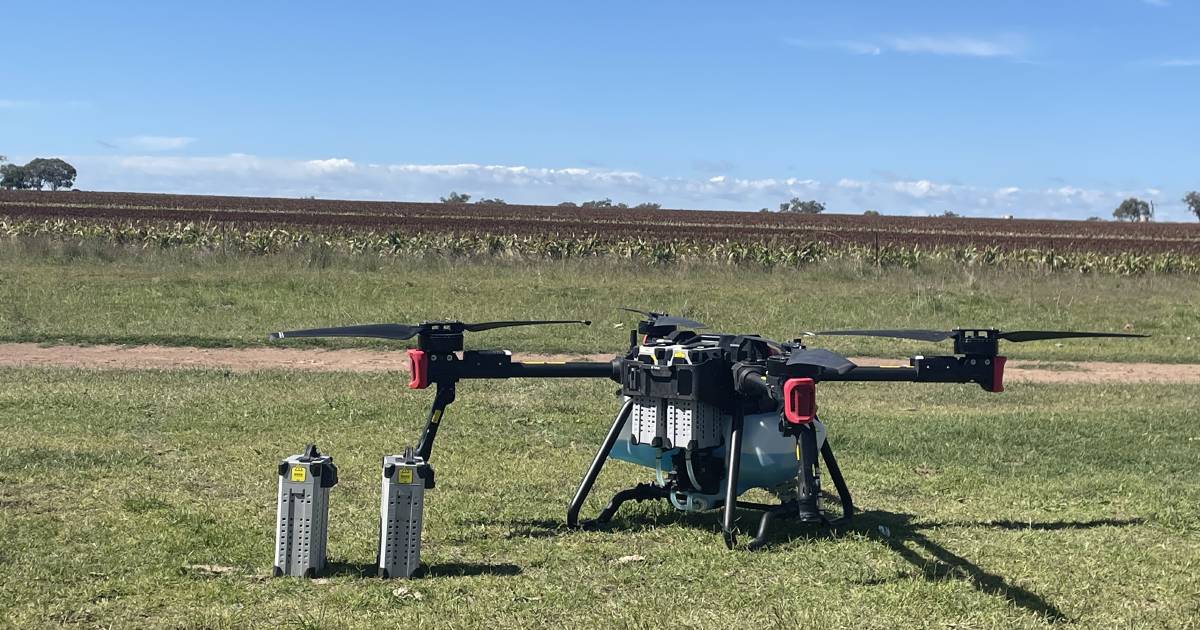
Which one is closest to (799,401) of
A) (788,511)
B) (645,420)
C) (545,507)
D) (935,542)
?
(645,420)

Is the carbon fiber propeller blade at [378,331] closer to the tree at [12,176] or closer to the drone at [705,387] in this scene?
the drone at [705,387]

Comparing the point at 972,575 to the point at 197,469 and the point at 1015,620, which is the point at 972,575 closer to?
the point at 1015,620

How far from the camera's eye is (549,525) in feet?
24.6

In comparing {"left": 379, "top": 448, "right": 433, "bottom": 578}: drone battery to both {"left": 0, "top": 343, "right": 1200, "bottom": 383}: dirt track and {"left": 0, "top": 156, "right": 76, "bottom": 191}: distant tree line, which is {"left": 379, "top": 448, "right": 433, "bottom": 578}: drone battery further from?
{"left": 0, "top": 156, "right": 76, "bottom": 191}: distant tree line

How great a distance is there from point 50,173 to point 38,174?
1117mm

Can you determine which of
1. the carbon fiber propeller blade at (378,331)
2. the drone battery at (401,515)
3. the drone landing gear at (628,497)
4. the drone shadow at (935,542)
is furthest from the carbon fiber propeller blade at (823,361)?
the carbon fiber propeller blade at (378,331)

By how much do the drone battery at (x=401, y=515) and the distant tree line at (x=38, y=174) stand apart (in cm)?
10906

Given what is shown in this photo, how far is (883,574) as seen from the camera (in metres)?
6.30

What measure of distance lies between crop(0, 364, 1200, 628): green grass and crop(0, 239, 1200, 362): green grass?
227 inches

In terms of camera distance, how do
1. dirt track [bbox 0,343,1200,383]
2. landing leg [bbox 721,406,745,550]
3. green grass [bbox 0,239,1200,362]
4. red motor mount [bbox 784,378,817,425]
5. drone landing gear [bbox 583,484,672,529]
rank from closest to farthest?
red motor mount [bbox 784,378,817,425] → landing leg [bbox 721,406,745,550] → drone landing gear [bbox 583,484,672,529] → dirt track [bbox 0,343,1200,383] → green grass [bbox 0,239,1200,362]

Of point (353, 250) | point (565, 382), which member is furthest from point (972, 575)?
point (353, 250)

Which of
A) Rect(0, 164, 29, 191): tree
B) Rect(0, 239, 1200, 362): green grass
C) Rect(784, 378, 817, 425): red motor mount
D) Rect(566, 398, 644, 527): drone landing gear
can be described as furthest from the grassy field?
Rect(0, 164, 29, 191): tree

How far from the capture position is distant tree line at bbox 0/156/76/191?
344 feet

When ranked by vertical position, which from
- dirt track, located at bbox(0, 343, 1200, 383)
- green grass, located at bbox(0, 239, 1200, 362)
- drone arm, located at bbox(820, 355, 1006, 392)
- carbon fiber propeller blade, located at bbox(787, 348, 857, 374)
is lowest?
dirt track, located at bbox(0, 343, 1200, 383)
